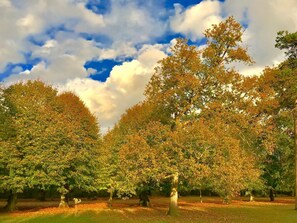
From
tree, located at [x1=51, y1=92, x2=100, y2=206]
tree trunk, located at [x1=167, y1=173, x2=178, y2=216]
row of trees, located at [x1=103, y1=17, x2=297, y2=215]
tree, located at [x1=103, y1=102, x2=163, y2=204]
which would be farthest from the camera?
tree, located at [x1=51, y1=92, x2=100, y2=206]

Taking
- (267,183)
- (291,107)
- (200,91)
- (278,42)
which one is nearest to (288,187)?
(267,183)

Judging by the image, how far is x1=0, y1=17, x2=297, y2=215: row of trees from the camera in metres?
29.4

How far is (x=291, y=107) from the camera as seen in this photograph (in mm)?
44750

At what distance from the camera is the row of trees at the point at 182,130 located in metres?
29.4

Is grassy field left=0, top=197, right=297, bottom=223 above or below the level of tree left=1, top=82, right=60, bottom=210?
below

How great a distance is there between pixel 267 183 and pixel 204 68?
39.9 m

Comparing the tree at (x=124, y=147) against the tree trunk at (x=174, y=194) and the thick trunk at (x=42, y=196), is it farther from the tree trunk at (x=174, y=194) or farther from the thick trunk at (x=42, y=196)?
the thick trunk at (x=42, y=196)

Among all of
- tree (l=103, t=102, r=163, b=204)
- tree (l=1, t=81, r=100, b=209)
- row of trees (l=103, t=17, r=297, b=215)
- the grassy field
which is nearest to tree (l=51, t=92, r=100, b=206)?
tree (l=1, t=81, r=100, b=209)

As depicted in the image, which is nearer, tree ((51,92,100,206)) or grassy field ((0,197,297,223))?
grassy field ((0,197,297,223))

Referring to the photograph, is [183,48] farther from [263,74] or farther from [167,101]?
[263,74]

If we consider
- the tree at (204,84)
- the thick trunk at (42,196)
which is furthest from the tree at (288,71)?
the thick trunk at (42,196)

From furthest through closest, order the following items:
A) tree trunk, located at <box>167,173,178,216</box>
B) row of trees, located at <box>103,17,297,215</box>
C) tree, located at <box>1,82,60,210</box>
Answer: tree, located at <box>1,82,60,210</box> < tree trunk, located at <box>167,173,178,216</box> < row of trees, located at <box>103,17,297,215</box>

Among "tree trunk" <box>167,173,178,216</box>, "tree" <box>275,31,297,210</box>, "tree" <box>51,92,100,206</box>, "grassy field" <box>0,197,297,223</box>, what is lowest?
"grassy field" <box>0,197,297,223</box>

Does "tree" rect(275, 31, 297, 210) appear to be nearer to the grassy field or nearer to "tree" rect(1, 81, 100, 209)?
the grassy field
